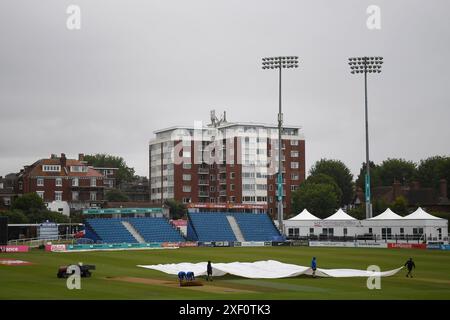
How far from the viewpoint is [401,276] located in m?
55.6

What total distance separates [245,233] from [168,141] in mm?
68053

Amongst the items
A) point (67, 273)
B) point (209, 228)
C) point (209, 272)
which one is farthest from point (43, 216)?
point (209, 272)

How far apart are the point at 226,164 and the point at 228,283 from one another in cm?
12685

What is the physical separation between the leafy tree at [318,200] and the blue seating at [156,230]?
2247 inches

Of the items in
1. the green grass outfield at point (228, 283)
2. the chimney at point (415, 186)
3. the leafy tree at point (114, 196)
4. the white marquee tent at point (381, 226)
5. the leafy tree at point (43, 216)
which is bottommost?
the green grass outfield at point (228, 283)

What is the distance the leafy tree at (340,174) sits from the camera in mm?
195375

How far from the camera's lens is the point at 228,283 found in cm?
4947

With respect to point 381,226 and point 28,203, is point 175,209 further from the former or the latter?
point 381,226

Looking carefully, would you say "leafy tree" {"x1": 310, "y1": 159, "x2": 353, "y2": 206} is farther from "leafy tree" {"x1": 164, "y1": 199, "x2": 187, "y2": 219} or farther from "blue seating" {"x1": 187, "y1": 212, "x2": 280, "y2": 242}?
"blue seating" {"x1": 187, "y1": 212, "x2": 280, "y2": 242}

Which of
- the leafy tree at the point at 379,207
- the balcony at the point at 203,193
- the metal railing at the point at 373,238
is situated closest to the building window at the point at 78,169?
the balcony at the point at 203,193

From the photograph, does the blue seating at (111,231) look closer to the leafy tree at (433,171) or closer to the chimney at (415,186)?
the chimney at (415,186)

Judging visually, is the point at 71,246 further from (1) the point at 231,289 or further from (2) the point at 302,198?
(2) the point at 302,198
